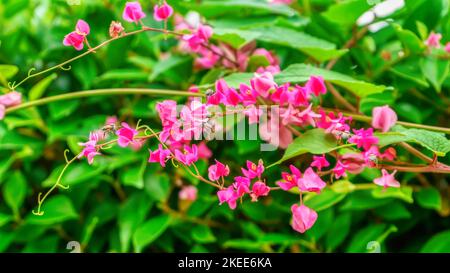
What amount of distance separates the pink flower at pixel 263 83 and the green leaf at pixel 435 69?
281 mm

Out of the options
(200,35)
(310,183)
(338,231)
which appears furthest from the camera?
(338,231)

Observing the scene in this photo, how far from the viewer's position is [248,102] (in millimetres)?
565

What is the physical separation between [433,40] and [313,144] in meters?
0.31

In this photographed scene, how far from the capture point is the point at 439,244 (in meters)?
0.76

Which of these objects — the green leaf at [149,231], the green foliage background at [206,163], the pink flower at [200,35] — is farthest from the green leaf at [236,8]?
the green leaf at [149,231]

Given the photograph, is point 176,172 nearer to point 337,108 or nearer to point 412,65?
point 337,108

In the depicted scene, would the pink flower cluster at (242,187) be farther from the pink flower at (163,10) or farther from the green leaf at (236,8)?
the green leaf at (236,8)

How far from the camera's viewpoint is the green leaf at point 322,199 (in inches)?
28.6

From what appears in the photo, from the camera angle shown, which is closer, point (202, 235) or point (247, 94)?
point (247, 94)

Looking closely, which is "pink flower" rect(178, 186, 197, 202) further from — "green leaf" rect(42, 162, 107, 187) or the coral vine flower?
the coral vine flower

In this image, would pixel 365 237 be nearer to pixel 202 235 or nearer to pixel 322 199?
pixel 322 199

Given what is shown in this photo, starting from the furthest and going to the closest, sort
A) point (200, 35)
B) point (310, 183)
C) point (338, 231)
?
point (338, 231), point (200, 35), point (310, 183)

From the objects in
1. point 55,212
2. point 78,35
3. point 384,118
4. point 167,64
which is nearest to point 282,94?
point 384,118
